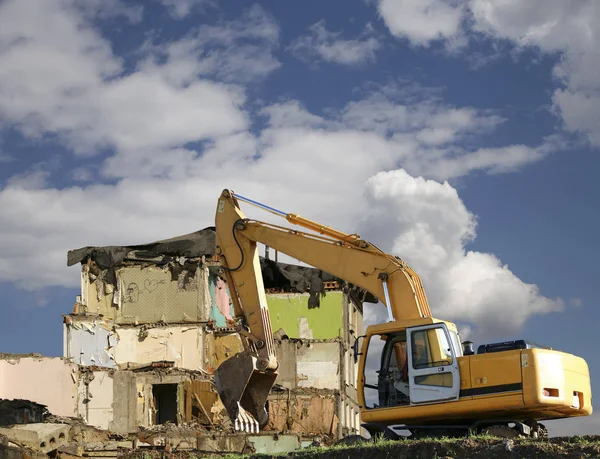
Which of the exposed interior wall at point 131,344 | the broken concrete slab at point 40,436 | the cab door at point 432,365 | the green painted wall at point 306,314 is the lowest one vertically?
the broken concrete slab at point 40,436

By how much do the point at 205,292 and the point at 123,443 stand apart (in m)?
12.0

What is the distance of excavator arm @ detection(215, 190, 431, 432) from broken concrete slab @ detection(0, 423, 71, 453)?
7.14 metres

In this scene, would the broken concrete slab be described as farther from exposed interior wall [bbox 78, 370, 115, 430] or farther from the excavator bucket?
exposed interior wall [bbox 78, 370, 115, 430]

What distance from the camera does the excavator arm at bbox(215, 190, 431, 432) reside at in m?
17.2

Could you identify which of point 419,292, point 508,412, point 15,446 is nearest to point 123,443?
point 15,446

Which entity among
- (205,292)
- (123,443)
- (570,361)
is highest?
(205,292)

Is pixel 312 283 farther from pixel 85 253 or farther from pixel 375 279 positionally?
pixel 375 279

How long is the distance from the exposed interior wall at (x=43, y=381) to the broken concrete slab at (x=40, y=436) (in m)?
8.16

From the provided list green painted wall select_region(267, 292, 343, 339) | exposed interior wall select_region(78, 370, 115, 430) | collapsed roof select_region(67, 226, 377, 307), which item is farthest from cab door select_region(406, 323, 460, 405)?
green painted wall select_region(267, 292, 343, 339)

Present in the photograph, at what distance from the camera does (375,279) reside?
17516 mm

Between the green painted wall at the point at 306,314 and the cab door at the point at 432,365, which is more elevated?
the green painted wall at the point at 306,314

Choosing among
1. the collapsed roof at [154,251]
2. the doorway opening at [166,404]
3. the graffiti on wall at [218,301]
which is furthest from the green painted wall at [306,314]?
the doorway opening at [166,404]

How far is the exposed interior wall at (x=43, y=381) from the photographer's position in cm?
3244

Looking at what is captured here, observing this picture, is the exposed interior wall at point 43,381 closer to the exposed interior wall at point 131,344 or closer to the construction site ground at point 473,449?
the exposed interior wall at point 131,344
